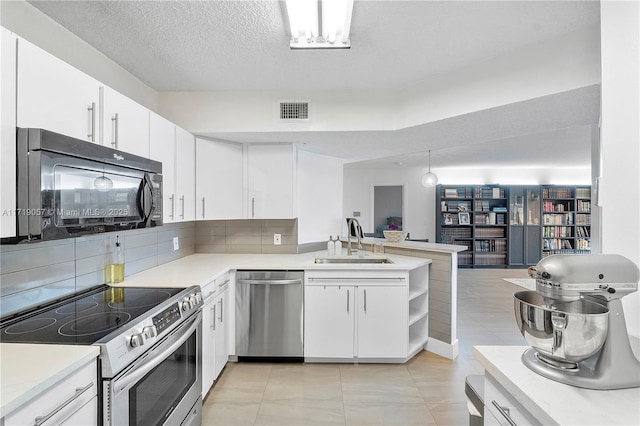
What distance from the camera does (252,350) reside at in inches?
111

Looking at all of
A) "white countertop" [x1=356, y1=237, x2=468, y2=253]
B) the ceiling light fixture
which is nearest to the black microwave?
the ceiling light fixture

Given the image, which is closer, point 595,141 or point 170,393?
point 170,393

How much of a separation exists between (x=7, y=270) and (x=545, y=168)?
9115 millimetres

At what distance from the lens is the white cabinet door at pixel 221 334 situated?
A: 8.06 feet

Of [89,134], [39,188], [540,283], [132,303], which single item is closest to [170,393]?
[132,303]

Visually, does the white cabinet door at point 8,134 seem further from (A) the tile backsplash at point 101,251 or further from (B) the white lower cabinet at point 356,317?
(B) the white lower cabinet at point 356,317

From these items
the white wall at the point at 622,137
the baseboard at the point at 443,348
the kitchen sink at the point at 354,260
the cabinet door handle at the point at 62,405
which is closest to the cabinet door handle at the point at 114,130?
the cabinet door handle at the point at 62,405

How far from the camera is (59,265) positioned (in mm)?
1713

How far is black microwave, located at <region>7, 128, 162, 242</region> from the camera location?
3.74 ft

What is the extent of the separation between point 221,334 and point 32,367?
1.63 meters

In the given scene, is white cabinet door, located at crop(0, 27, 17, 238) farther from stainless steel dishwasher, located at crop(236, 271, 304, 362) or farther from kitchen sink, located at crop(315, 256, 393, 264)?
kitchen sink, located at crop(315, 256, 393, 264)

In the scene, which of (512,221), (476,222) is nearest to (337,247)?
(476,222)

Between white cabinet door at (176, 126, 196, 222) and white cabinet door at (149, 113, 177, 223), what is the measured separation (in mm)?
66

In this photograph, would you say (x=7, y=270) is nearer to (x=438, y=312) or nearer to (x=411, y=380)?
(x=411, y=380)
